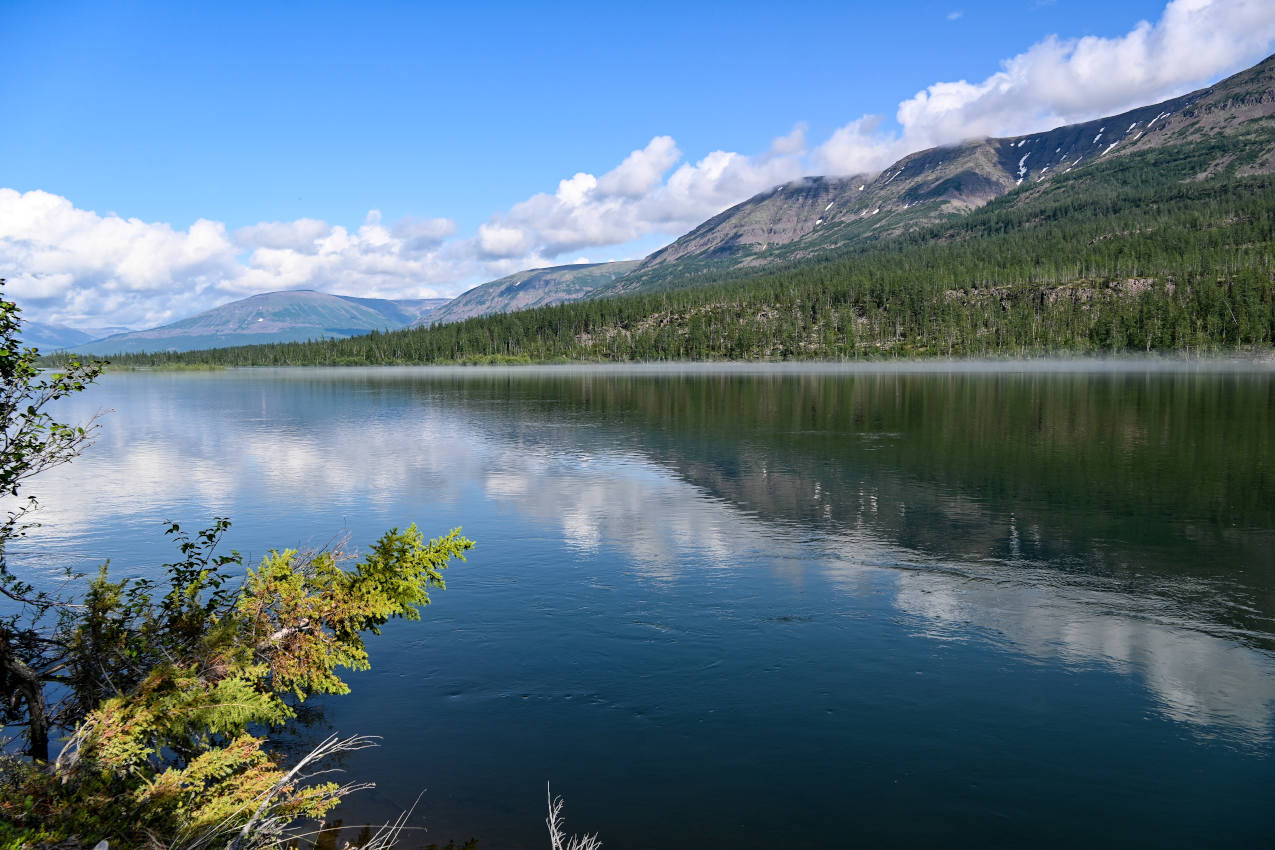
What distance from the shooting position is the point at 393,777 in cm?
1118

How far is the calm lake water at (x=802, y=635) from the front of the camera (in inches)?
415

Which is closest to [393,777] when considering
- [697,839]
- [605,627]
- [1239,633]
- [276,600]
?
[276,600]

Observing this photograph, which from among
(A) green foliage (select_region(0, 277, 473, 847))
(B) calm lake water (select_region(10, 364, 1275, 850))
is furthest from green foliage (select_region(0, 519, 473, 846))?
(B) calm lake water (select_region(10, 364, 1275, 850))

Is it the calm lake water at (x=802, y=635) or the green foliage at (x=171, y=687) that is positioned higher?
the green foliage at (x=171, y=687)

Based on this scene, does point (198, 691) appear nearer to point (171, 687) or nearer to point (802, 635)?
point (171, 687)

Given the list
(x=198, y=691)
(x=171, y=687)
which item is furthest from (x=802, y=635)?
(x=171, y=687)

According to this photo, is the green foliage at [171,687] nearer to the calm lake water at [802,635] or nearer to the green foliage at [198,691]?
the green foliage at [198,691]

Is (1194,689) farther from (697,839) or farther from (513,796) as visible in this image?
(513,796)

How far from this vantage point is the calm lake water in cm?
1055

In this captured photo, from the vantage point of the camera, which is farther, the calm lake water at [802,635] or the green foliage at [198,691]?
the calm lake water at [802,635]

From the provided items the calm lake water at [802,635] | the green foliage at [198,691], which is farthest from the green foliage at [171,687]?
the calm lake water at [802,635]

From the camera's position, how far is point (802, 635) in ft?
53.7

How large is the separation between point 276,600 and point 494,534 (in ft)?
44.5

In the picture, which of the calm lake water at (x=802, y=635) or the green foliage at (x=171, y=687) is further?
the calm lake water at (x=802, y=635)
